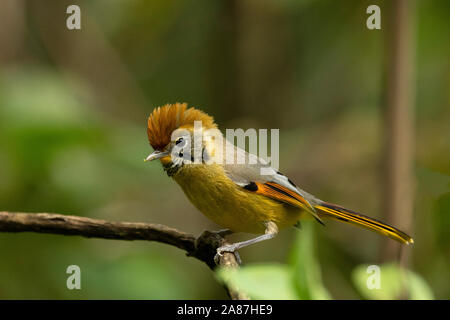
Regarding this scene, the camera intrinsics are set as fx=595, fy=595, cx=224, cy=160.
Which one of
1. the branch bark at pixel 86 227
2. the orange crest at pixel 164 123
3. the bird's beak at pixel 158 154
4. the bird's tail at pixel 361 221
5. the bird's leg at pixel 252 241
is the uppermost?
the orange crest at pixel 164 123

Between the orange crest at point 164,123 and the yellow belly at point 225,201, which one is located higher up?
the orange crest at point 164,123

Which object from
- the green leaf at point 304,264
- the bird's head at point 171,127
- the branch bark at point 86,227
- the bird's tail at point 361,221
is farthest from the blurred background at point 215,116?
the green leaf at point 304,264

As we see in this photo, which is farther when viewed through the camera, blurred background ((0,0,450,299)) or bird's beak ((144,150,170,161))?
blurred background ((0,0,450,299))

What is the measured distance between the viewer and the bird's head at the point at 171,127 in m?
2.45

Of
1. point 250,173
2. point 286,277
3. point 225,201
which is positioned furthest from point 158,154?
point 286,277

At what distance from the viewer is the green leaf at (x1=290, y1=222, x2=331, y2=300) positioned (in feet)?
4.46

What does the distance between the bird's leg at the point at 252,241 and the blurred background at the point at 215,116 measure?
1150 millimetres

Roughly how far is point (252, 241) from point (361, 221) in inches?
20.3

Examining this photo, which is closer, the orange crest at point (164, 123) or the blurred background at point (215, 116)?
the orange crest at point (164, 123)

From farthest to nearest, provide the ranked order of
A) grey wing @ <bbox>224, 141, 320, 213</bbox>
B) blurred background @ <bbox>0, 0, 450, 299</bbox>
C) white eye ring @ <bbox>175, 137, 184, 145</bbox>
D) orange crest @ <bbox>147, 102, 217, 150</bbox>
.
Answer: blurred background @ <bbox>0, 0, 450, 299</bbox>
grey wing @ <bbox>224, 141, 320, 213</bbox>
white eye ring @ <bbox>175, 137, 184, 145</bbox>
orange crest @ <bbox>147, 102, 217, 150</bbox>

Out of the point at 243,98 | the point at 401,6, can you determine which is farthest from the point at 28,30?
the point at 401,6

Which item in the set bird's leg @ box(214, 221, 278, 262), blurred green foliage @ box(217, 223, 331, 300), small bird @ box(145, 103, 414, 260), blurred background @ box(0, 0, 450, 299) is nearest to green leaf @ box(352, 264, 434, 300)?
blurred green foliage @ box(217, 223, 331, 300)

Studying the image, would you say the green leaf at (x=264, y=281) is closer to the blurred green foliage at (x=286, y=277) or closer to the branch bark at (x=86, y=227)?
the blurred green foliage at (x=286, y=277)

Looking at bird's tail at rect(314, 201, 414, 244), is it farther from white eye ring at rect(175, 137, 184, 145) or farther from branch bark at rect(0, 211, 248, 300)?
white eye ring at rect(175, 137, 184, 145)
